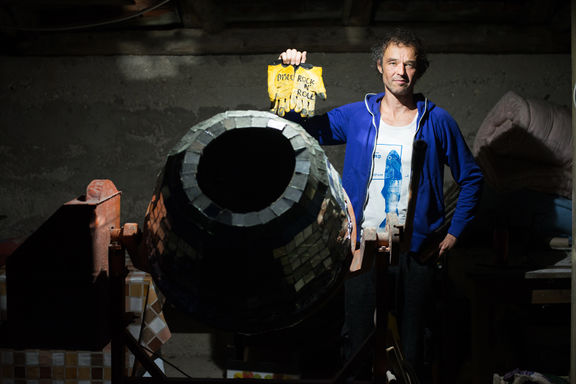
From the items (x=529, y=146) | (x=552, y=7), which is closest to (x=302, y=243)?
(x=529, y=146)

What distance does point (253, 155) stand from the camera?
1419mm

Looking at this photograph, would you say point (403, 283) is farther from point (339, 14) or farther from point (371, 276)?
point (339, 14)

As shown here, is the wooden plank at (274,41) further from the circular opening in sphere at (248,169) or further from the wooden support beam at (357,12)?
the circular opening in sphere at (248,169)

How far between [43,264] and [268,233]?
4.83ft

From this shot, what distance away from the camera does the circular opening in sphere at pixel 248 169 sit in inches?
53.7

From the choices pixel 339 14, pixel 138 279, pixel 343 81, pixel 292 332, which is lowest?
pixel 292 332

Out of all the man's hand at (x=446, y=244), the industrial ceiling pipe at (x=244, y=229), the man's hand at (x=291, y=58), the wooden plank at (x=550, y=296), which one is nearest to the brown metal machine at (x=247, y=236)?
the industrial ceiling pipe at (x=244, y=229)

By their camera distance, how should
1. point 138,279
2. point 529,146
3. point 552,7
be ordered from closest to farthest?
point 138,279 → point 529,146 → point 552,7

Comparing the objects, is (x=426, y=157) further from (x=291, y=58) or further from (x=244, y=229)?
(x=244, y=229)

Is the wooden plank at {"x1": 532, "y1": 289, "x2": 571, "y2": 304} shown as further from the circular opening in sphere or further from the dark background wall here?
the circular opening in sphere

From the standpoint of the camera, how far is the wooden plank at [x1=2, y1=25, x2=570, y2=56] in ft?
10.3

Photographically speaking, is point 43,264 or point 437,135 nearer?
point 437,135

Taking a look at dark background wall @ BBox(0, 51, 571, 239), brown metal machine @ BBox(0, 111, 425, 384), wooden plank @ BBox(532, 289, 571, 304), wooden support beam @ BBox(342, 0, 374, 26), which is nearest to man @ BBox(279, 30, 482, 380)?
brown metal machine @ BBox(0, 111, 425, 384)

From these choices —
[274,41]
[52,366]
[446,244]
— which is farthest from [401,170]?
[52,366]
